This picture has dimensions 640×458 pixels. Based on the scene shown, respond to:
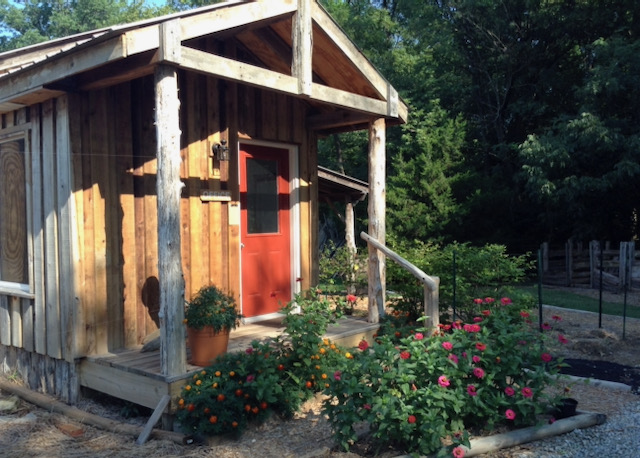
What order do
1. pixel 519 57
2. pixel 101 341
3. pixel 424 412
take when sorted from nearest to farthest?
pixel 424 412
pixel 101 341
pixel 519 57

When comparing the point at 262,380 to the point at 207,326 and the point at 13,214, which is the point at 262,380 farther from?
the point at 13,214

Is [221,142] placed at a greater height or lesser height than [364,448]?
greater

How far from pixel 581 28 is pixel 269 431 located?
52.5ft

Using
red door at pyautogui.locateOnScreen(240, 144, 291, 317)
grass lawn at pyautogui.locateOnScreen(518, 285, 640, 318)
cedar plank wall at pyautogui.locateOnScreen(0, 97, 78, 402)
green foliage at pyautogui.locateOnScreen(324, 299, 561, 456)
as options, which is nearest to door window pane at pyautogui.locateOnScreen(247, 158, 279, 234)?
red door at pyautogui.locateOnScreen(240, 144, 291, 317)

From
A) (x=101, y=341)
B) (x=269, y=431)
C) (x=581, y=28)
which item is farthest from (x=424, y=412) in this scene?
(x=581, y=28)

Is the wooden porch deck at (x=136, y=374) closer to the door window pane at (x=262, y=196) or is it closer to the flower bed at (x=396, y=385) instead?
the flower bed at (x=396, y=385)

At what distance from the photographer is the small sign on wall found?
19.1 ft

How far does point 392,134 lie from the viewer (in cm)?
1972

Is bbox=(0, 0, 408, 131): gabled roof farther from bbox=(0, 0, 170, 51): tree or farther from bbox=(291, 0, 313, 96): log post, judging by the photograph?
bbox=(0, 0, 170, 51): tree

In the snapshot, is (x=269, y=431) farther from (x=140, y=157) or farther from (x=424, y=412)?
(x=140, y=157)

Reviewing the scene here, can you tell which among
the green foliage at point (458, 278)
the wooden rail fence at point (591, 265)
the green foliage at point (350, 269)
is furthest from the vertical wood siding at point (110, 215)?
the wooden rail fence at point (591, 265)

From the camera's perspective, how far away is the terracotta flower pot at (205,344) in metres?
4.47

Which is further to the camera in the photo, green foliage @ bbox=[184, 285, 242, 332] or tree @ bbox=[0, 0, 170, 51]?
tree @ bbox=[0, 0, 170, 51]

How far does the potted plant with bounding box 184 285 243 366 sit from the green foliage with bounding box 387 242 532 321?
2605 millimetres
